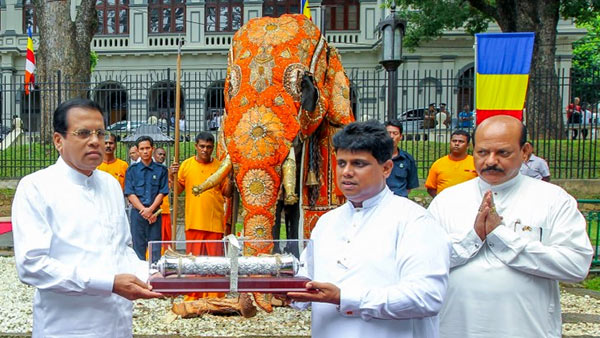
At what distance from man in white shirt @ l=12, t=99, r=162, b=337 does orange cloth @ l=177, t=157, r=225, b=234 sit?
13.0 feet

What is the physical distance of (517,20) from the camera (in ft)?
62.1

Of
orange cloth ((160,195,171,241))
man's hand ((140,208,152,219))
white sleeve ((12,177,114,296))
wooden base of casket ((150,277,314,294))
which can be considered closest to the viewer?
wooden base of casket ((150,277,314,294))

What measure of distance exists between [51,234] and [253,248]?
951 mm

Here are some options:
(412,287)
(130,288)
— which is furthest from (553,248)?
(130,288)

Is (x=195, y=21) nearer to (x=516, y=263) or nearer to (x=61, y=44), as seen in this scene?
(x=61, y=44)

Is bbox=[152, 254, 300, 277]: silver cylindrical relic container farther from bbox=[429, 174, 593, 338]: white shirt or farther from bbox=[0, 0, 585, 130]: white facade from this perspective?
bbox=[0, 0, 585, 130]: white facade

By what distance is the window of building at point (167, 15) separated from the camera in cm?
3456

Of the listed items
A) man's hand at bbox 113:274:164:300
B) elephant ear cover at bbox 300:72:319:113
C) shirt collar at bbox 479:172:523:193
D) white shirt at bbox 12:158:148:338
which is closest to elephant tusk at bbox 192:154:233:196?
elephant ear cover at bbox 300:72:319:113

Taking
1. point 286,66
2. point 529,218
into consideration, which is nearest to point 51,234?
point 529,218

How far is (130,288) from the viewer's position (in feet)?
11.0

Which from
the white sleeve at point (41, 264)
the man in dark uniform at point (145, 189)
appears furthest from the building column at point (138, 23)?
the white sleeve at point (41, 264)

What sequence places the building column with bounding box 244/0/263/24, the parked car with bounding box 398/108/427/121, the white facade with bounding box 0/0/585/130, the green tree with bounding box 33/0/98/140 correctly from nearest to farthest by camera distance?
the parked car with bounding box 398/108/427/121 → the green tree with bounding box 33/0/98/140 → the white facade with bounding box 0/0/585/130 → the building column with bounding box 244/0/263/24

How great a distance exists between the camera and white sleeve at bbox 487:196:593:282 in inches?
129

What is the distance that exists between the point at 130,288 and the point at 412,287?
52.1 inches
